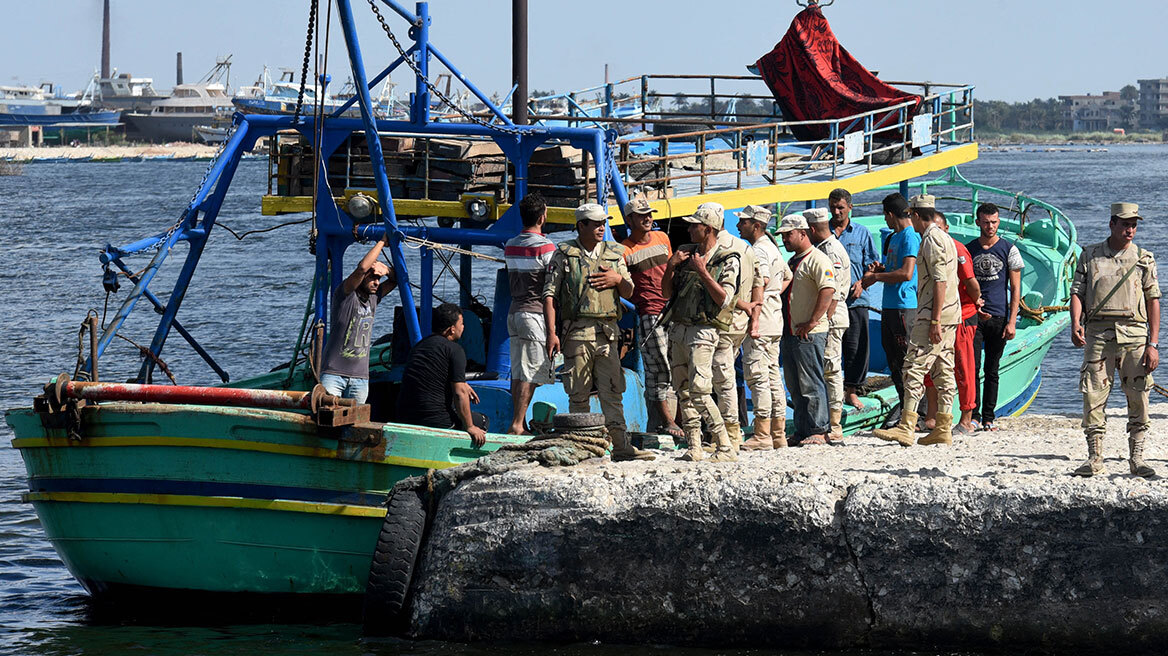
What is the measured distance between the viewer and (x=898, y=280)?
10234 mm

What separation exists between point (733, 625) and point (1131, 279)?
2911 millimetres

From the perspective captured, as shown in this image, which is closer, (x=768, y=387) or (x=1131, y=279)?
(x=1131, y=279)

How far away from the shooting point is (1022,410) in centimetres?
1708

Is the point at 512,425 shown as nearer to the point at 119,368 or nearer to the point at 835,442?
the point at 835,442

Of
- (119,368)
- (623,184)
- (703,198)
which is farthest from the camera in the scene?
(119,368)

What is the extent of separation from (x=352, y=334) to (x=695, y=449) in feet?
7.72

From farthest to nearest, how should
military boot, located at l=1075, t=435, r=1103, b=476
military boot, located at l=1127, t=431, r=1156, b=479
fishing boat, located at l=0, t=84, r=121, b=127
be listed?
fishing boat, located at l=0, t=84, r=121, b=127, military boot, located at l=1075, t=435, r=1103, b=476, military boot, located at l=1127, t=431, r=1156, b=479

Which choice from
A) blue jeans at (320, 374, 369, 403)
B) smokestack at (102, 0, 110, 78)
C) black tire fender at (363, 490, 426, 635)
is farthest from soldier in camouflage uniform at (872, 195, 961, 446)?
smokestack at (102, 0, 110, 78)

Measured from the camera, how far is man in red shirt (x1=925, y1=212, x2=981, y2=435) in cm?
1039

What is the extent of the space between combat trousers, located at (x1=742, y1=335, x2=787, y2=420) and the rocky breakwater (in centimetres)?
101

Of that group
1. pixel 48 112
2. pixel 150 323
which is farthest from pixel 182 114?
pixel 150 323

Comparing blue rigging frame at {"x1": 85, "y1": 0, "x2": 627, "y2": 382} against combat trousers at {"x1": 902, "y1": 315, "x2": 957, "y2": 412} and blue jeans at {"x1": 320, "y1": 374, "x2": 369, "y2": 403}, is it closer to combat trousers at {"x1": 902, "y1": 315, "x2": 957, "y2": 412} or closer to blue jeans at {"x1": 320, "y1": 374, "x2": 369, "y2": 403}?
blue jeans at {"x1": 320, "y1": 374, "x2": 369, "y2": 403}

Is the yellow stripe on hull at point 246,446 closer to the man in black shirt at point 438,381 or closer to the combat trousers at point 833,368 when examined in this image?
the man in black shirt at point 438,381

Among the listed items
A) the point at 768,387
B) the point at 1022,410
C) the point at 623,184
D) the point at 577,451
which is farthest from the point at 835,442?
the point at 1022,410
